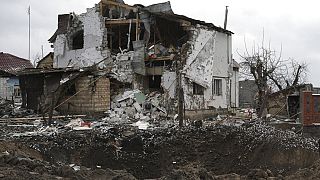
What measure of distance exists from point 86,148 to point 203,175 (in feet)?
18.4

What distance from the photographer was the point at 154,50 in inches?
976

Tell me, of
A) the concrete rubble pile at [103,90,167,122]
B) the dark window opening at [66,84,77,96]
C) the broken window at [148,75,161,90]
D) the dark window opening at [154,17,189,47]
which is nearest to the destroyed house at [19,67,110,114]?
the dark window opening at [66,84,77,96]

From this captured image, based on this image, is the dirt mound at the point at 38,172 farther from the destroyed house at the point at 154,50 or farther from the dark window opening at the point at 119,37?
the dark window opening at the point at 119,37

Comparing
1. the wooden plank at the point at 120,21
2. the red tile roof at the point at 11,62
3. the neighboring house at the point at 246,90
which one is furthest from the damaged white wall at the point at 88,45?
the neighboring house at the point at 246,90

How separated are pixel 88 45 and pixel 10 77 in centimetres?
941

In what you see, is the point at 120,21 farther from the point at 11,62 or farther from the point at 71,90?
the point at 11,62

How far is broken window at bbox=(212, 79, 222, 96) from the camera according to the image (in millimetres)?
27337

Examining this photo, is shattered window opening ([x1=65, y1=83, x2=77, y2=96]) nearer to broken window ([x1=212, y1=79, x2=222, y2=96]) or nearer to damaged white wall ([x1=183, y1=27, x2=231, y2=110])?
damaged white wall ([x1=183, y1=27, x2=231, y2=110])

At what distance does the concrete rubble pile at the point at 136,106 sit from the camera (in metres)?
22.9

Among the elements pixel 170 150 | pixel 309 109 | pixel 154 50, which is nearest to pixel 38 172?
pixel 170 150

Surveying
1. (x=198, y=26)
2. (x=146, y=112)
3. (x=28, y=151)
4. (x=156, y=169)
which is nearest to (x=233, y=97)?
(x=198, y=26)

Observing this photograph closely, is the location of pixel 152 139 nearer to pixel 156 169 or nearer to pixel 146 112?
pixel 156 169

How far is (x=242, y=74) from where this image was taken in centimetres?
4012

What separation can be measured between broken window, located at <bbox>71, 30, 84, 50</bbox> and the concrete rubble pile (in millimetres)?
5788
